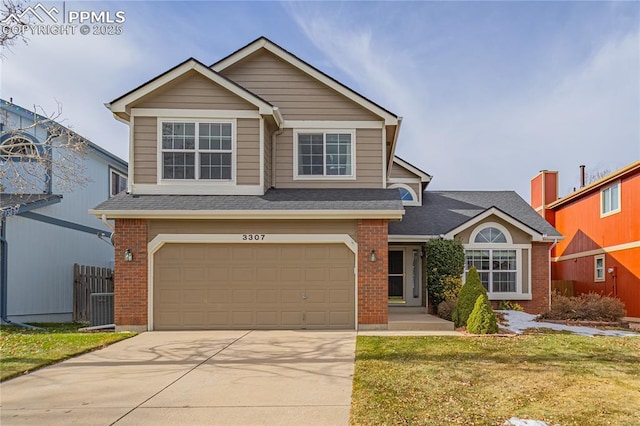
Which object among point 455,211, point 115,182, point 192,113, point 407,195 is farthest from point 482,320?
point 115,182

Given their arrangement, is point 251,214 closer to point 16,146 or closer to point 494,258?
point 16,146

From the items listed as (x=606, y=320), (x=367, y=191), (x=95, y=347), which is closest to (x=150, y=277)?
(x=95, y=347)

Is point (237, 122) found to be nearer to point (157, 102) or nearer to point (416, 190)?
point (157, 102)

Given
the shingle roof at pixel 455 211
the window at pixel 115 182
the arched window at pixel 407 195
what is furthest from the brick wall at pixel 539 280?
the window at pixel 115 182

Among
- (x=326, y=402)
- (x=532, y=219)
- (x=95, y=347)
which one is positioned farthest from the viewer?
(x=532, y=219)

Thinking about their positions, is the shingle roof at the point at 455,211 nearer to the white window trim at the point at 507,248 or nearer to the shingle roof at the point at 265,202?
the white window trim at the point at 507,248

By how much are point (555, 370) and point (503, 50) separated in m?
10.7

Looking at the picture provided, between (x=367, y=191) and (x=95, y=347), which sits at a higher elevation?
(x=367, y=191)

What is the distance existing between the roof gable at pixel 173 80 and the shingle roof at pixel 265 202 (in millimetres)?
2227

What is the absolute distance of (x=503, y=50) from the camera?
15594 millimetres

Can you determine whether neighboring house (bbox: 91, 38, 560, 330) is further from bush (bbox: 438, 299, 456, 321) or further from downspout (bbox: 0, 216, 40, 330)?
downspout (bbox: 0, 216, 40, 330)

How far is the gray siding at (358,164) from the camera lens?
14133 mm

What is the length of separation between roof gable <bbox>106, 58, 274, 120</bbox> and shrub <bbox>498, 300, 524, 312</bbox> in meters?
9.94

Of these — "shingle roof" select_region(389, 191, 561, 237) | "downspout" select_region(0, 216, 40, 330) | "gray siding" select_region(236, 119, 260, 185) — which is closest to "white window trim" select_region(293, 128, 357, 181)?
"gray siding" select_region(236, 119, 260, 185)
